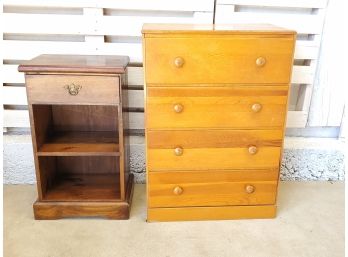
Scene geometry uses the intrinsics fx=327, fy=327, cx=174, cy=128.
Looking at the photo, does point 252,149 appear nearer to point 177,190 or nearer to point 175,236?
point 177,190

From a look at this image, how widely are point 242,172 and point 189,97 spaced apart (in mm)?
503

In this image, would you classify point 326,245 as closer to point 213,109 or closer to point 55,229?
point 213,109

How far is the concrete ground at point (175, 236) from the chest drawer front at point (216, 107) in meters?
0.56

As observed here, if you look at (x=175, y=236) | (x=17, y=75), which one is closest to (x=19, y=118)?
(x=17, y=75)

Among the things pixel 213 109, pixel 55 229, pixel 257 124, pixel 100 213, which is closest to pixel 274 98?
pixel 257 124

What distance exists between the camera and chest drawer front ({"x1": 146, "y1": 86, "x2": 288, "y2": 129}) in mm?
1561

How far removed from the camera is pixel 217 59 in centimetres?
151

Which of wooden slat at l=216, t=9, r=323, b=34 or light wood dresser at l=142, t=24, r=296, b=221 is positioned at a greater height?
wooden slat at l=216, t=9, r=323, b=34

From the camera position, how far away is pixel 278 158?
5.62ft

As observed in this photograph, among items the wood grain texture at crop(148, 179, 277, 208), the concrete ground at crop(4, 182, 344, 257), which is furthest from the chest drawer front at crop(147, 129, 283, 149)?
the concrete ground at crop(4, 182, 344, 257)

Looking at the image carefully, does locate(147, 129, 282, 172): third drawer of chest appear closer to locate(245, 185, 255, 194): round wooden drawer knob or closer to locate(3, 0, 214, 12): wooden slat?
locate(245, 185, 255, 194): round wooden drawer knob

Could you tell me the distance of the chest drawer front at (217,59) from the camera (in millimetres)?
1487

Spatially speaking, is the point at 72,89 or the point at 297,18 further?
the point at 297,18

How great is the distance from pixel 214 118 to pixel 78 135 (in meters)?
0.81
